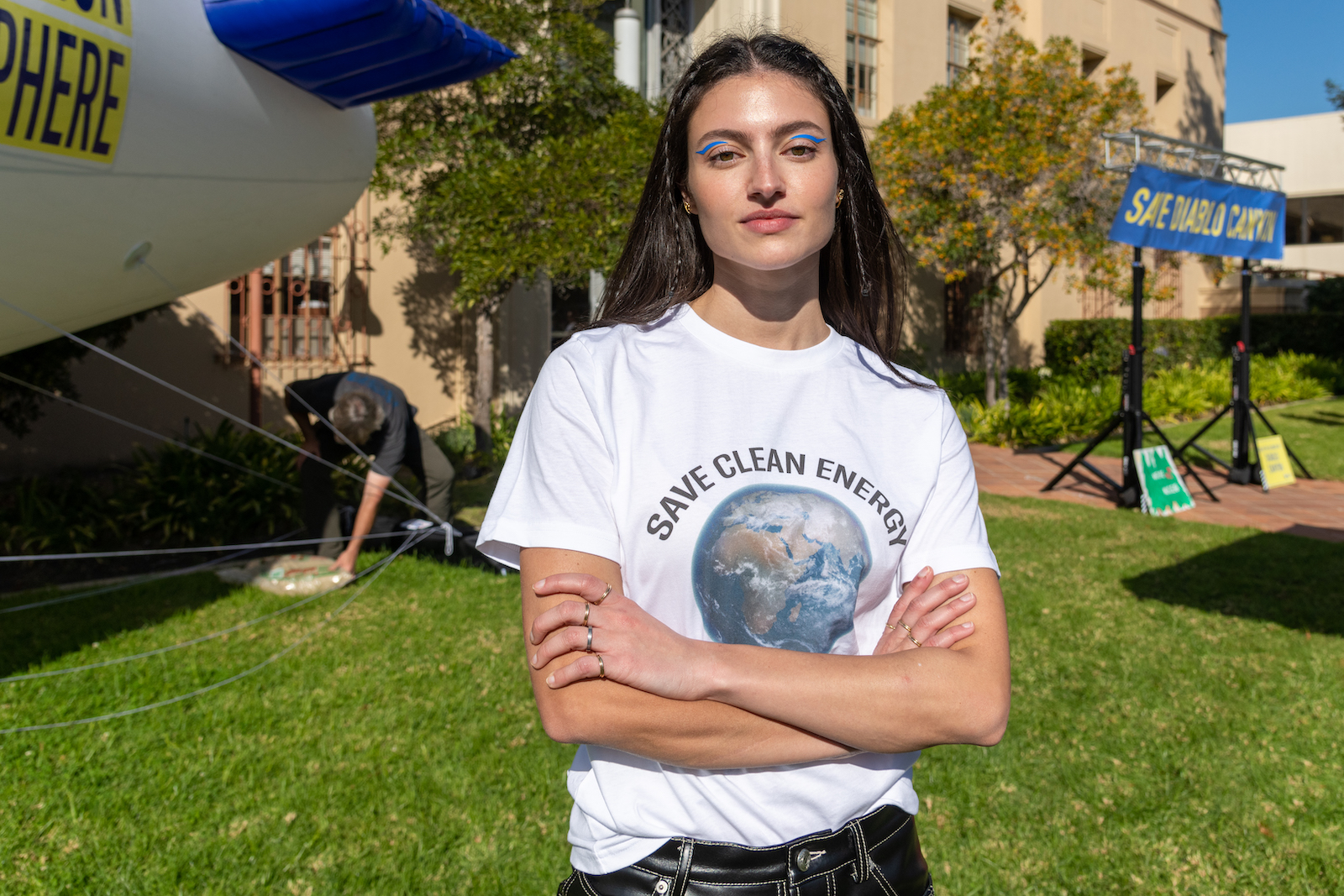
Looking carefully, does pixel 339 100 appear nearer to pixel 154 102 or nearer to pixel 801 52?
pixel 154 102

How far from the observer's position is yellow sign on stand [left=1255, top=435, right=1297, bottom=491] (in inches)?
369

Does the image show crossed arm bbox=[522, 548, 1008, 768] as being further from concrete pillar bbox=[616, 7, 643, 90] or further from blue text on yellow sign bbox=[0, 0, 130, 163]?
concrete pillar bbox=[616, 7, 643, 90]

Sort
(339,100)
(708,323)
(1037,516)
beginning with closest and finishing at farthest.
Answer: (708,323), (339,100), (1037,516)

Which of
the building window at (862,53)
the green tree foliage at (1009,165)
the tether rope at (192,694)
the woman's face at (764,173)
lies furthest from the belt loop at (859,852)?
the building window at (862,53)

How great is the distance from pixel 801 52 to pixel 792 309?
400 millimetres

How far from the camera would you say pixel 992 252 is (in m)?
12.1

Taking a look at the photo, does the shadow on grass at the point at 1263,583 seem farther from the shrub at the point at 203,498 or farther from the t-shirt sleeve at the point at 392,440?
the shrub at the point at 203,498

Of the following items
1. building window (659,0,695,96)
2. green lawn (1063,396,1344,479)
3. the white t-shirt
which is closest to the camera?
the white t-shirt

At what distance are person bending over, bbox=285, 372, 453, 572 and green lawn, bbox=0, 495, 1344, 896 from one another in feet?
2.60

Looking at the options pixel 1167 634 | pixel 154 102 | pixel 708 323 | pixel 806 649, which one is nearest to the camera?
pixel 806 649

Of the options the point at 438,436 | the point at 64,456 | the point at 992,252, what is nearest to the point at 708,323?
the point at 64,456

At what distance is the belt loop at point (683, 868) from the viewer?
1.24m

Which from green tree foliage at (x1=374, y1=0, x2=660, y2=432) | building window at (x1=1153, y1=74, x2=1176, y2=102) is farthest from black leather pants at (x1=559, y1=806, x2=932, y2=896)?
building window at (x1=1153, y1=74, x2=1176, y2=102)

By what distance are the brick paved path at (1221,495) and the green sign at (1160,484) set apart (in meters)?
0.13
